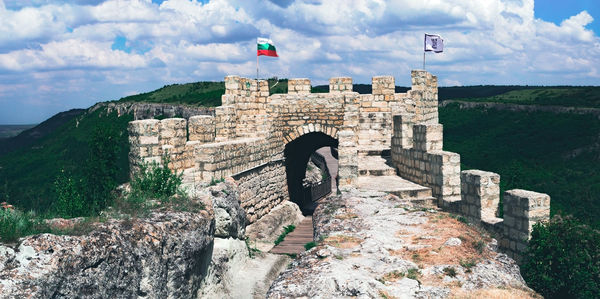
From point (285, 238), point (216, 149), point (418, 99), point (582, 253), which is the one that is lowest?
point (285, 238)

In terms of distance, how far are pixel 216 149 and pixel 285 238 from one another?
192 inches

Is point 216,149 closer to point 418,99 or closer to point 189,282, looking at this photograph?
point 189,282

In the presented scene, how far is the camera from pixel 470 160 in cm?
3962

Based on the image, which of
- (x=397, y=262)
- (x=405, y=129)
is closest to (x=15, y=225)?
(x=397, y=262)

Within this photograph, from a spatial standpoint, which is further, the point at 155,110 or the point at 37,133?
the point at 37,133

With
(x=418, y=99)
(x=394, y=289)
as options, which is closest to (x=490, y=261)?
(x=394, y=289)

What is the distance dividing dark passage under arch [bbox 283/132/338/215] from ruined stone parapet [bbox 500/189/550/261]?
1117 cm

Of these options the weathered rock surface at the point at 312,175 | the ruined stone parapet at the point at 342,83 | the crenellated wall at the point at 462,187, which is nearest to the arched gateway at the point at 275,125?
the ruined stone parapet at the point at 342,83

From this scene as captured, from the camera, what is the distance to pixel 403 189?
40.8ft

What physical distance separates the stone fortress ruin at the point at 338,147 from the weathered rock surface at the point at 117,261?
3532mm

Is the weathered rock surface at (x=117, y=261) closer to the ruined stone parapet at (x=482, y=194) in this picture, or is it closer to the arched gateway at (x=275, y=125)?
the arched gateway at (x=275, y=125)

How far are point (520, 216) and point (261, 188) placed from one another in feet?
32.9

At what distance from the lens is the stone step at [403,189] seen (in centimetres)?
1235

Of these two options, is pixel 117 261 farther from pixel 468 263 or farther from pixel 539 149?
pixel 539 149
